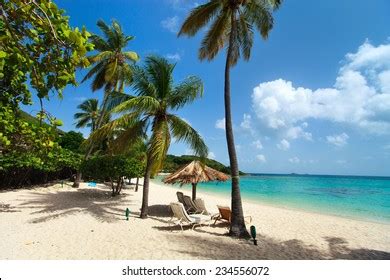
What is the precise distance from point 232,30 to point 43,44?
6982 millimetres

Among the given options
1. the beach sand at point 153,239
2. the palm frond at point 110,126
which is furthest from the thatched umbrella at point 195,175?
the palm frond at point 110,126

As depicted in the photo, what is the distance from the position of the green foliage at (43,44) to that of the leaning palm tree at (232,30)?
600cm

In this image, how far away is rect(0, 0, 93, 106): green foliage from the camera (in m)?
3.01

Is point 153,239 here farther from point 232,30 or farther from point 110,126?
A: point 232,30

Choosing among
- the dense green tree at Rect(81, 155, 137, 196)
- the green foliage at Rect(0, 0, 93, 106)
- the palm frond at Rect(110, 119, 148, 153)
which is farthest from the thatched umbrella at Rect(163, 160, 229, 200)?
the green foliage at Rect(0, 0, 93, 106)

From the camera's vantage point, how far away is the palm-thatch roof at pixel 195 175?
35.9 feet

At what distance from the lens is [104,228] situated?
8.88 metres

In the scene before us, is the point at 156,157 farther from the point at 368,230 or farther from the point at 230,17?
the point at 368,230

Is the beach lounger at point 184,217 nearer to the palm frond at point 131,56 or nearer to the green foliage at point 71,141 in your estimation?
the palm frond at point 131,56

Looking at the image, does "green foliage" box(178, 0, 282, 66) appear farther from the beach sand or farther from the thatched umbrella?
the beach sand

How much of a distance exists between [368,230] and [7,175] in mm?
21498

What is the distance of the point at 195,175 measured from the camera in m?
11.1

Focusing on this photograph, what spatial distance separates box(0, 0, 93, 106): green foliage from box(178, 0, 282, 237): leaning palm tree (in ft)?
19.7
